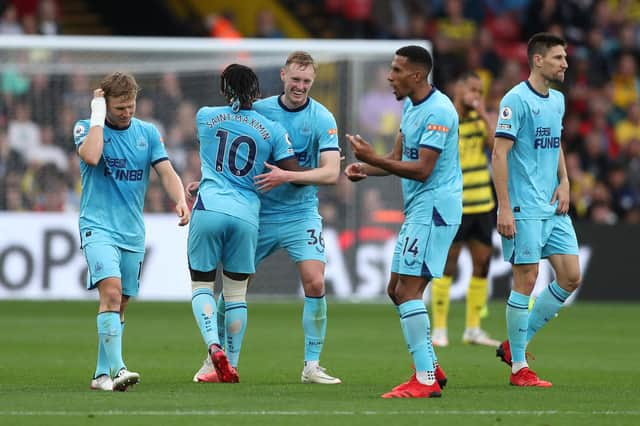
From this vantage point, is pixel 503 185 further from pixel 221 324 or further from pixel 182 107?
pixel 182 107

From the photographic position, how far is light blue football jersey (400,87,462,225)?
9070mm

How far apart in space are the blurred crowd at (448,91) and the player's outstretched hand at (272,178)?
30.1 feet

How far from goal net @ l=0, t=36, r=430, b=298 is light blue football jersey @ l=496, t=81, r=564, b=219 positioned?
9695 millimetres

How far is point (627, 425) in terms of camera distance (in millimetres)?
7848

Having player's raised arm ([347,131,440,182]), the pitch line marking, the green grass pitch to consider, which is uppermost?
player's raised arm ([347,131,440,182])

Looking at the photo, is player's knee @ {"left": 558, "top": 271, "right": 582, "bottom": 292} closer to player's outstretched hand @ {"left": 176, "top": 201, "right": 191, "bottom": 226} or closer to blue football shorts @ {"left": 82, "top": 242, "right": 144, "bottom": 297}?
player's outstretched hand @ {"left": 176, "top": 201, "right": 191, "bottom": 226}

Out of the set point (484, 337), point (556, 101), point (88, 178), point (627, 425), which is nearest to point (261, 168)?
point (88, 178)

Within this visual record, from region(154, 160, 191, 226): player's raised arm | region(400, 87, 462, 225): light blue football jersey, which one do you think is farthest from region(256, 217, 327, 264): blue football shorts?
region(400, 87, 462, 225): light blue football jersey

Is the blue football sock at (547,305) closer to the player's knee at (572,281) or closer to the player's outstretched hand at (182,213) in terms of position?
the player's knee at (572,281)

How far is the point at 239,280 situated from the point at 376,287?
383 inches

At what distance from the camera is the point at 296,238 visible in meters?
10.3

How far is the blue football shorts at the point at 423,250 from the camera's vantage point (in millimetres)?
9141

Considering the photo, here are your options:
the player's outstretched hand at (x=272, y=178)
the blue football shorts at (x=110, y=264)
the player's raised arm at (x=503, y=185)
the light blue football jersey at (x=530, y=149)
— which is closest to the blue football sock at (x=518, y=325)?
the player's raised arm at (x=503, y=185)

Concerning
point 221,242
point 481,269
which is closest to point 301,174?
point 221,242
